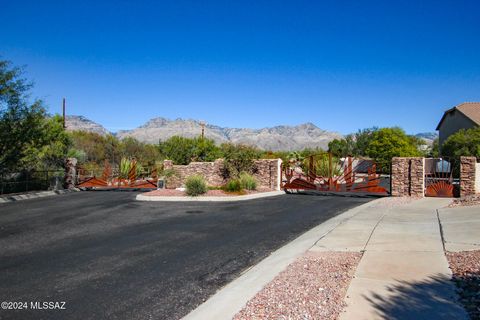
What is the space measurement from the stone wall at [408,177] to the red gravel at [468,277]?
39.1 feet

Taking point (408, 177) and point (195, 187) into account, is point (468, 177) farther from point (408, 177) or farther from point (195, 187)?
point (195, 187)

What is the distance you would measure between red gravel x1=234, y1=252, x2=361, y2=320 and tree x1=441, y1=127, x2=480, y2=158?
109 feet

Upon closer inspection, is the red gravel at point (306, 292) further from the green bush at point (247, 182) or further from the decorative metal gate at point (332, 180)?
the decorative metal gate at point (332, 180)

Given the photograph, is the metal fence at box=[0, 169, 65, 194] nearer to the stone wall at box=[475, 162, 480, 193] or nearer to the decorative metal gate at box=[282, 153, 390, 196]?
the decorative metal gate at box=[282, 153, 390, 196]

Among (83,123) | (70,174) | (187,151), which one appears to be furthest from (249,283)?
(83,123)

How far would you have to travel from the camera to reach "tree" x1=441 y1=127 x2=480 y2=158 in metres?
35.6

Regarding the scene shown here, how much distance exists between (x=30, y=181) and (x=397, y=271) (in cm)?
2208

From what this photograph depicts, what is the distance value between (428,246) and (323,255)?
7.57 feet

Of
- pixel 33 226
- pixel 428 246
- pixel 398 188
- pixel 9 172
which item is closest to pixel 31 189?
pixel 9 172

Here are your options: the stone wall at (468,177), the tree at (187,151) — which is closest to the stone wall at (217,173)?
the stone wall at (468,177)

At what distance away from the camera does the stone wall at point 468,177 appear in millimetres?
17562

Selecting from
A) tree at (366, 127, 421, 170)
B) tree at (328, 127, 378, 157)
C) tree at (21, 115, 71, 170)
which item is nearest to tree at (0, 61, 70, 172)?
tree at (21, 115, 71, 170)

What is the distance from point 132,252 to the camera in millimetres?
8602

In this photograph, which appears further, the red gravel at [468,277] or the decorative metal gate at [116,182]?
the decorative metal gate at [116,182]
